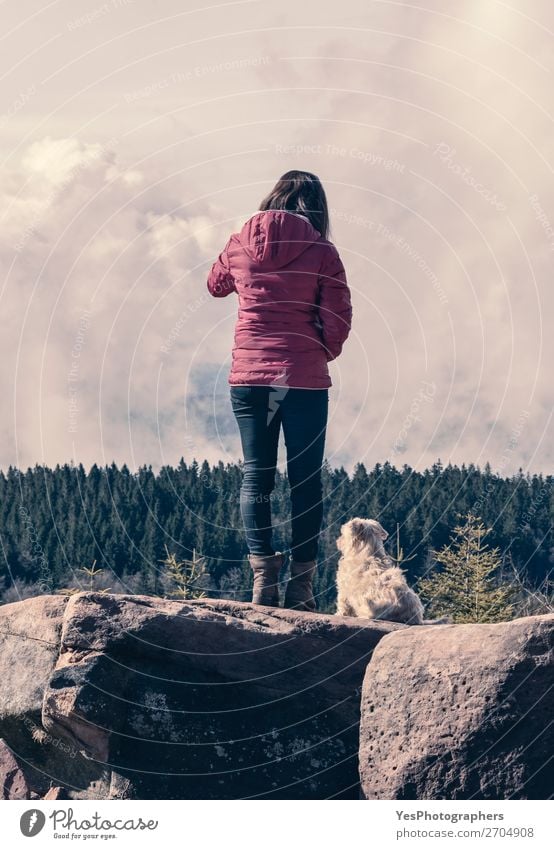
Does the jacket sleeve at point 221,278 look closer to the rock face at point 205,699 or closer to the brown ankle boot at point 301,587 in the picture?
the brown ankle boot at point 301,587

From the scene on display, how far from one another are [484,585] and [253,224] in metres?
9.50

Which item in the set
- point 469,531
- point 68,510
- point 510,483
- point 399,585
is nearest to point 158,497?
point 68,510

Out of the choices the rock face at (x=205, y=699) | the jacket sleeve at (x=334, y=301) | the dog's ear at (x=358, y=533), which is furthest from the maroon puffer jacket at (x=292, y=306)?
the dog's ear at (x=358, y=533)

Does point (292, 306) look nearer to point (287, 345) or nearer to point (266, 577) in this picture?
point (287, 345)

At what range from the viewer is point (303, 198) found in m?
10.4

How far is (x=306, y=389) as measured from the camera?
33.5 feet

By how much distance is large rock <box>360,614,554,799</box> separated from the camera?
959 centimetres

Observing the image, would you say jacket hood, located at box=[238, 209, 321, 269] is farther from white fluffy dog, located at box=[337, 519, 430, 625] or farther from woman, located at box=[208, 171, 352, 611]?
white fluffy dog, located at box=[337, 519, 430, 625]

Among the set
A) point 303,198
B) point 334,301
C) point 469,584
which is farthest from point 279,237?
point 469,584

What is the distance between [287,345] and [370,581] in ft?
12.1

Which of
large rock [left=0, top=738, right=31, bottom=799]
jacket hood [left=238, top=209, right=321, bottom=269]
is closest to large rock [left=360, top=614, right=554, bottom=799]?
large rock [left=0, top=738, right=31, bottom=799]

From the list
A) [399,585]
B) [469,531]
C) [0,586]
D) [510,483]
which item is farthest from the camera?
[510,483]

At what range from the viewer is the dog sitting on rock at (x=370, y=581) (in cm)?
1226
